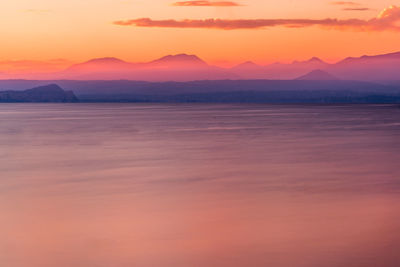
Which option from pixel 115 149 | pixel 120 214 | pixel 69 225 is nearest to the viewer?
pixel 69 225

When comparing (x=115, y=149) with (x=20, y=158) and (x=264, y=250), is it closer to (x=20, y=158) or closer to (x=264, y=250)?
(x=20, y=158)

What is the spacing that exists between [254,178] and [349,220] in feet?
21.0

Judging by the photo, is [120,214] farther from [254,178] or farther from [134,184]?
[254,178]

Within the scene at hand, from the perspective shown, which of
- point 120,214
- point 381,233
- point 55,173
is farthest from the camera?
point 55,173

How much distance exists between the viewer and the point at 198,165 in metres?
22.5

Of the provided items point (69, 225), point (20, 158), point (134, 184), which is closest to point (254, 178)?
point (134, 184)

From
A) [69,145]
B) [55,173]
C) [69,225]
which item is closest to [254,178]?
[55,173]

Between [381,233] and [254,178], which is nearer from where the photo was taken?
[381,233]

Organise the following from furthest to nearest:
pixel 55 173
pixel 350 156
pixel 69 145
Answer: pixel 69 145, pixel 350 156, pixel 55 173

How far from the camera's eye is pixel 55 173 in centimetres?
2020

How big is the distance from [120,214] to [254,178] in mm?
6171

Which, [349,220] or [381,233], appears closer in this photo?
[381,233]

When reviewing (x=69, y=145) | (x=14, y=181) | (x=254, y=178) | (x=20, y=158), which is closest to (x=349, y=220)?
(x=254, y=178)

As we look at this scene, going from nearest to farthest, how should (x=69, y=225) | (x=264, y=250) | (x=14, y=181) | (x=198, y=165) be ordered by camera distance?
(x=264, y=250) → (x=69, y=225) → (x=14, y=181) → (x=198, y=165)
